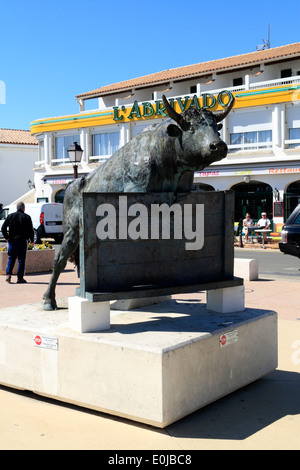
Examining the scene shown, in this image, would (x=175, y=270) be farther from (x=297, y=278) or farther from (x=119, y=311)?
(x=297, y=278)

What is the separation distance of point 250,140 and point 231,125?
141 centimetres

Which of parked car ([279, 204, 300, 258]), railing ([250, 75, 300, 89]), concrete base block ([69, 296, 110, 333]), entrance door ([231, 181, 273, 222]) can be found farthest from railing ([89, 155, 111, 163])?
concrete base block ([69, 296, 110, 333])

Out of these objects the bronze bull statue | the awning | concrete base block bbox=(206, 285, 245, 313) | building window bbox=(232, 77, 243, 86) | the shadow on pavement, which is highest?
building window bbox=(232, 77, 243, 86)

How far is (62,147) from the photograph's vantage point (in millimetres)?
35719

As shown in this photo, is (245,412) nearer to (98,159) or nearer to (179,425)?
(179,425)

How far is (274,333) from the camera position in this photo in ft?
16.6

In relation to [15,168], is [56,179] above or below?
below

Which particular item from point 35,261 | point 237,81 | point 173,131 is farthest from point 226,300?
point 237,81

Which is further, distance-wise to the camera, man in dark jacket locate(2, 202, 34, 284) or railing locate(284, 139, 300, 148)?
railing locate(284, 139, 300, 148)

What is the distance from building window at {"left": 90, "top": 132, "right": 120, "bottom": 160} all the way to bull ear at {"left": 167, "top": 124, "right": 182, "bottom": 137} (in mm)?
28799

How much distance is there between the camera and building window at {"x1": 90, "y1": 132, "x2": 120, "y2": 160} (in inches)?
1308

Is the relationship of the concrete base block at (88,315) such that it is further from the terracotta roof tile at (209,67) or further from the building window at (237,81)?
the building window at (237,81)

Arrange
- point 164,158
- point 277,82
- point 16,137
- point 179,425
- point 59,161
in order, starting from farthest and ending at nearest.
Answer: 1. point 16,137
2. point 59,161
3. point 277,82
4. point 164,158
5. point 179,425

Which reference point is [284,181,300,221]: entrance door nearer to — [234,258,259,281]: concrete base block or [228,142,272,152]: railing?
[228,142,272,152]: railing
